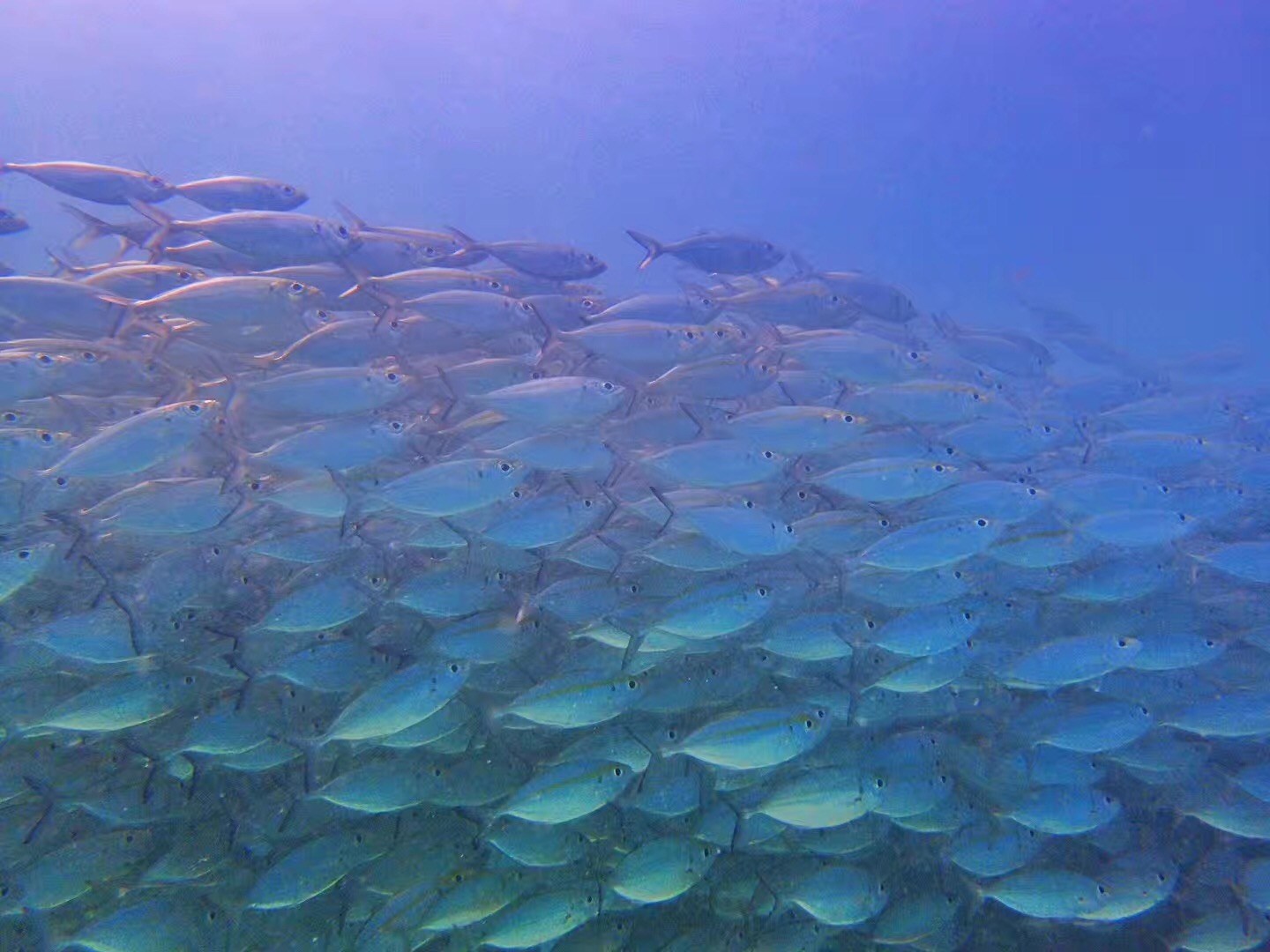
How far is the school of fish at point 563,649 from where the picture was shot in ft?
10.2

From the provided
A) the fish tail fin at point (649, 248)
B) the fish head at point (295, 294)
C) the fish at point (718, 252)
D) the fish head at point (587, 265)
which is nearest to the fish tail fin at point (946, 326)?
the fish at point (718, 252)

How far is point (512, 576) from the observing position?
3623mm

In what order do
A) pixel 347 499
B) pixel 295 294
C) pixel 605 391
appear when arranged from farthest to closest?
1. pixel 295 294
2. pixel 605 391
3. pixel 347 499

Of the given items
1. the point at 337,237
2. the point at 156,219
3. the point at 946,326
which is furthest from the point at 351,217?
the point at 946,326

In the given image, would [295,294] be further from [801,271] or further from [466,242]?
[801,271]

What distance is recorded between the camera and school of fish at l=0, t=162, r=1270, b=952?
3109 mm

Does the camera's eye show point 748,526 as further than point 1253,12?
No

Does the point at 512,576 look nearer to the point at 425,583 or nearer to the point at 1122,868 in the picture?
the point at 425,583

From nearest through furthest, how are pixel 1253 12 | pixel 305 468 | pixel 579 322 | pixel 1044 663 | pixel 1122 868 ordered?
pixel 305 468, pixel 1044 663, pixel 1122 868, pixel 579 322, pixel 1253 12

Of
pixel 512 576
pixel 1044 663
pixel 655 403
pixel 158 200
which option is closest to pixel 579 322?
pixel 655 403

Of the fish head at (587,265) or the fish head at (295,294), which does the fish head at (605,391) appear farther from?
the fish head at (587,265)

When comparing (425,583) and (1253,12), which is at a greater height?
(1253,12)

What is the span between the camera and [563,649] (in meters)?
3.68

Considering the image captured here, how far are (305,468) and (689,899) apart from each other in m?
2.99
